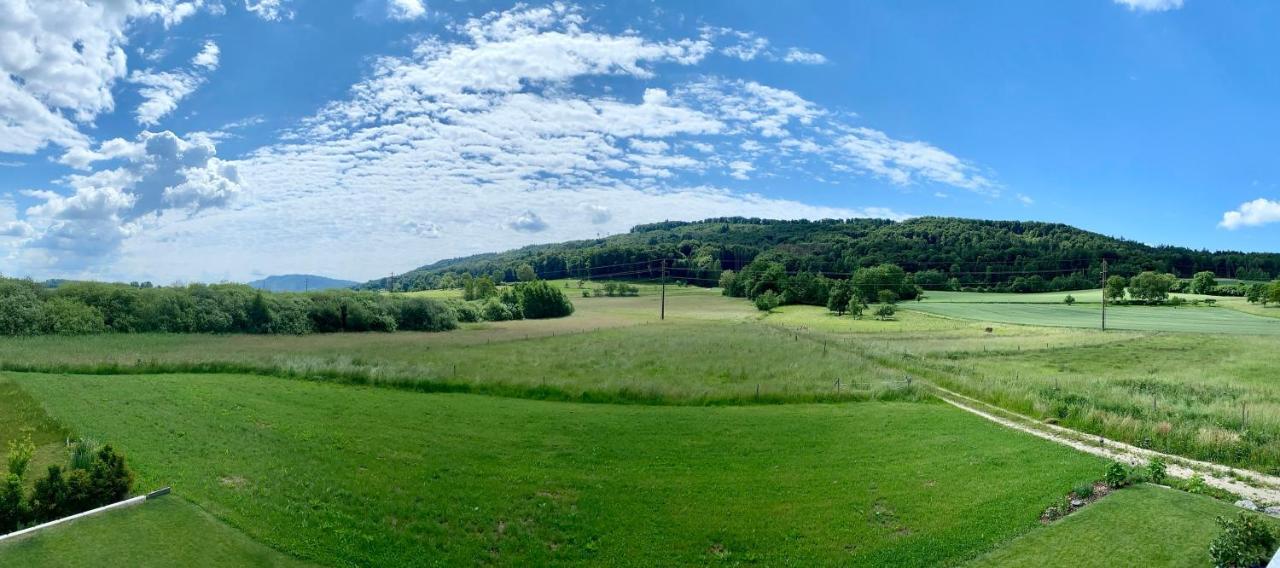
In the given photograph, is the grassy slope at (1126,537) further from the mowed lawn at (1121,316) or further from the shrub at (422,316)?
the mowed lawn at (1121,316)

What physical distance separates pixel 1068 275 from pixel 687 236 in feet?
340

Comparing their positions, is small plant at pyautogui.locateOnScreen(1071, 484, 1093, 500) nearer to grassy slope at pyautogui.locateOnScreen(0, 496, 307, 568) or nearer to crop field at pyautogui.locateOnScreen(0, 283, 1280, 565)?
crop field at pyautogui.locateOnScreen(0, 283, 1280, 565)

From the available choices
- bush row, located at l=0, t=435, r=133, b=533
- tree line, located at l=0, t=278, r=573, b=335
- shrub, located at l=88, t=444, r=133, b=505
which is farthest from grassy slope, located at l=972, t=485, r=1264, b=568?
tree line, located at l=0, t=278, r=573, b=335

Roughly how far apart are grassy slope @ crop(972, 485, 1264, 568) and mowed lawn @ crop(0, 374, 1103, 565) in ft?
2.13

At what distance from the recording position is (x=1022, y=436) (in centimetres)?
2234

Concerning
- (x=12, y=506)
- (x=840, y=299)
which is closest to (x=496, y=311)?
A: (x=840, y=299)

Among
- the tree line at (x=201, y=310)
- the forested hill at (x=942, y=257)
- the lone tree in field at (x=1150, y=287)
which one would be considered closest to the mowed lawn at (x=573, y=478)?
the tree line at (x=201, y=310)

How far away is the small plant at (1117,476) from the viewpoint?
1667cm

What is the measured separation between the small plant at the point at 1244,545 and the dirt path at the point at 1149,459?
14.3ft

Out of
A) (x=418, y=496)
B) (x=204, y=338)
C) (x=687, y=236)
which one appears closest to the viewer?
(x=418, y=496)

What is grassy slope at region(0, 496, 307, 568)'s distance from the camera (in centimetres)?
1138

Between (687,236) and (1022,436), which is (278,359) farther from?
(687,236)

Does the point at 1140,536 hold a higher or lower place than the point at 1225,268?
lower

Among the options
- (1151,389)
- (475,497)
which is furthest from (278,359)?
(1151,389)
